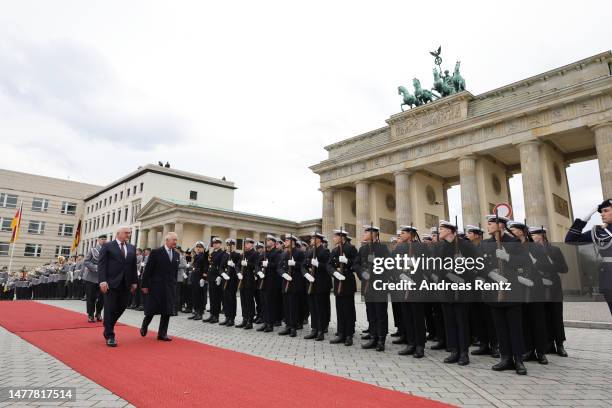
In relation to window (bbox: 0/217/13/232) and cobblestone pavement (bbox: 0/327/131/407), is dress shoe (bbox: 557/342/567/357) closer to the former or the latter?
cobblestone pavement (bbox: 0/327/131/407)

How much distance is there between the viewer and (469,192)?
25.6 meters

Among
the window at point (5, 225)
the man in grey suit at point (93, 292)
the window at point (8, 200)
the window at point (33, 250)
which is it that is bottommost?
the man in grey suit at point (93, 292)

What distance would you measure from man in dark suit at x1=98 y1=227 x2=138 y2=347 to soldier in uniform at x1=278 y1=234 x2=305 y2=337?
3.24m

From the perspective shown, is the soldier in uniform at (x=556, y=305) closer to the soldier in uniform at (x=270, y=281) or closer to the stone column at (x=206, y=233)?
the soldier in uniform at (x=270, y=281)

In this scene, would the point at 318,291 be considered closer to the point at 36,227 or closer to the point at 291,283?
the point at 291,283

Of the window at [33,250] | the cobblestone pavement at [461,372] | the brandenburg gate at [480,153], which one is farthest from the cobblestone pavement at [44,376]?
the window at [33,250]

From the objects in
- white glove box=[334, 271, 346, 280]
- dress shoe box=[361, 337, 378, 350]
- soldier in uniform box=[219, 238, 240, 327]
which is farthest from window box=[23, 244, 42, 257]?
dress shoe box=[361, 337, 378, 350]

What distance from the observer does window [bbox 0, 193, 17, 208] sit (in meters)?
52.8

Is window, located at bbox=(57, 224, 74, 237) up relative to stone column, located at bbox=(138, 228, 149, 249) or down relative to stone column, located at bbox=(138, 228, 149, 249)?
up

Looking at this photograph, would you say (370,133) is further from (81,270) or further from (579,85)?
(81,270)

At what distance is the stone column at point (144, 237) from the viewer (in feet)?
156

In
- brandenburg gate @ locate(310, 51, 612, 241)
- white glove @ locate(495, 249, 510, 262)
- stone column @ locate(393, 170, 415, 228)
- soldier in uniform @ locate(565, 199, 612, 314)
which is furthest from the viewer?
stone column @ locate(393, 170, 415, 228)

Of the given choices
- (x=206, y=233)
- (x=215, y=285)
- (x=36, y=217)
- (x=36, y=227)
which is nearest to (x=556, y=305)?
(x=215, y=285)

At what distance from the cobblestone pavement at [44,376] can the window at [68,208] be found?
63.4m
